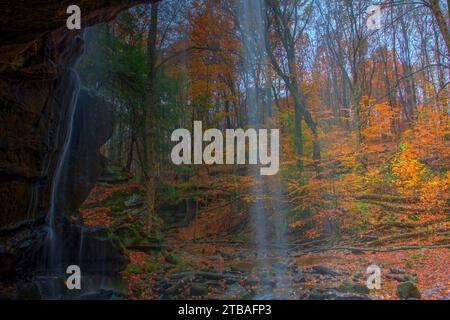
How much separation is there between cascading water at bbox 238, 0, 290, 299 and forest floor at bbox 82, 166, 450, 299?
35 centimetres

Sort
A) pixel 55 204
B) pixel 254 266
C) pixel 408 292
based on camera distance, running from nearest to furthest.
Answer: pixel 408 292 → pixel 55 204 → pixel 254 266

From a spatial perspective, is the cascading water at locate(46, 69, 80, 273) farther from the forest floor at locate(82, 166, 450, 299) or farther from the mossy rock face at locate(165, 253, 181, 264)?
the mossy rock face at locate(165, 253, 181, 264)

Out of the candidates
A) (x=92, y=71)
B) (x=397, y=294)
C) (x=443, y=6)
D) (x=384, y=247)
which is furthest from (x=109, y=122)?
(x=443, y=6)

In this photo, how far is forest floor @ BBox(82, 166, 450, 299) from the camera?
6801 millimetres

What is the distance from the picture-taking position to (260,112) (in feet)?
54.1

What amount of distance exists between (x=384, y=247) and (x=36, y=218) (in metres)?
9.42

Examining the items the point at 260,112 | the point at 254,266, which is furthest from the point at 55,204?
the point at 260,112

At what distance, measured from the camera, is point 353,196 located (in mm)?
11797

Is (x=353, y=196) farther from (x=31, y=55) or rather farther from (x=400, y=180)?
(x=31, y=55)

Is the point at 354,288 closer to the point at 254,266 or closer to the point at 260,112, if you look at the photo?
the point at 254,266

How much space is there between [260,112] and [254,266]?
8.98m

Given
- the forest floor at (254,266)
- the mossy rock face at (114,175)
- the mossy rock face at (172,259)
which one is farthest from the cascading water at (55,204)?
the mossy rock face at (114,175)

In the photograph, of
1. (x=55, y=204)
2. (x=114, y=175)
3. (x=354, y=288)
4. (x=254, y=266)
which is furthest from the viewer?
(x=114, y=175)

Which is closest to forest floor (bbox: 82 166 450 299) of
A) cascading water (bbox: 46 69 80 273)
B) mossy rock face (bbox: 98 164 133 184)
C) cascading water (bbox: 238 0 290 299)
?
mossy rock face (bbox: 98 164 133 184)
